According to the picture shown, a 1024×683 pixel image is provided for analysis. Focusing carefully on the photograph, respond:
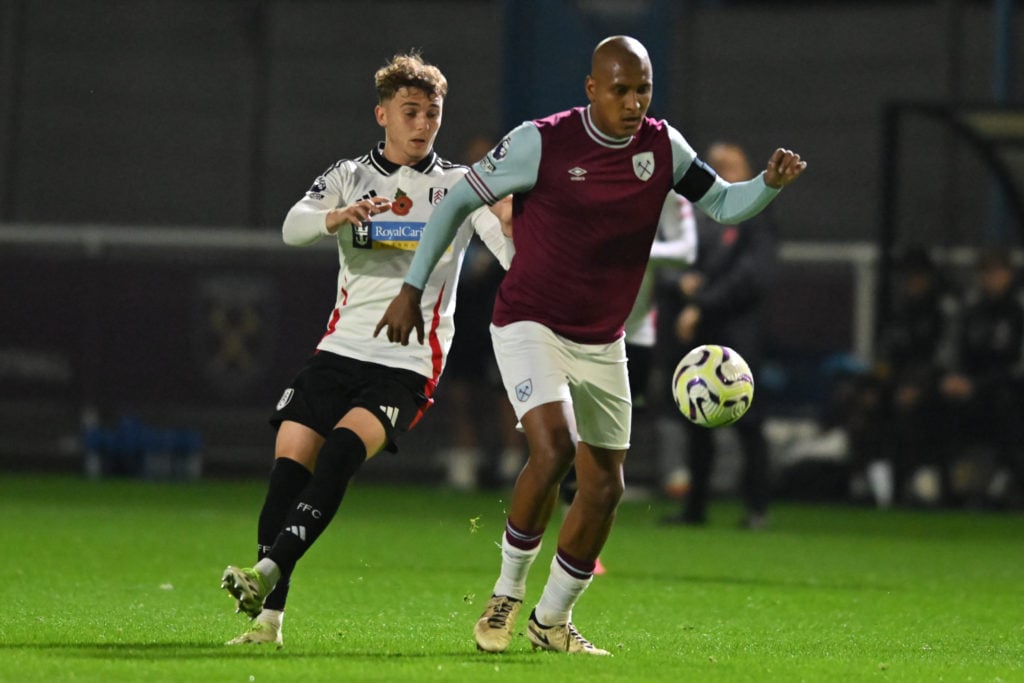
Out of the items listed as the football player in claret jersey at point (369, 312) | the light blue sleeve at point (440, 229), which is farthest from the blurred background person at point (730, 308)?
the light blue sleeve at point (440, 229)

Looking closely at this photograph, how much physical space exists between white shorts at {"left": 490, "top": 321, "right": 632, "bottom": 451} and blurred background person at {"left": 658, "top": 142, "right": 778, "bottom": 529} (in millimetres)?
5476

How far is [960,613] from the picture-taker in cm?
838

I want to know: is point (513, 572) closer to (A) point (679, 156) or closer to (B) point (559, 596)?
(B) point (559, 596)

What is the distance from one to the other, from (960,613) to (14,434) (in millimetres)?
10353

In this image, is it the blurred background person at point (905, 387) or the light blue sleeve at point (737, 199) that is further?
the blurred background person at point (905, 387)

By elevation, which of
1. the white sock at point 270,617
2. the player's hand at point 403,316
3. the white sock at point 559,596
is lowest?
the white sock at point 270,617

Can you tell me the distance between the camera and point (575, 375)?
657 centimetres

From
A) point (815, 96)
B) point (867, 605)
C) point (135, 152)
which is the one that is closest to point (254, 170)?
point (135, 152)

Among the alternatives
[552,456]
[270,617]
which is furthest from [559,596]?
[270,617]

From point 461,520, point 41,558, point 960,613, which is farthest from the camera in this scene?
point 461,520

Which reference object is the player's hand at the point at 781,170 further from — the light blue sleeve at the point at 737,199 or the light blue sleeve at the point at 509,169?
the light blue sleeve at the point at 509,169

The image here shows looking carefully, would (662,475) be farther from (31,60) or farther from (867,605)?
(31,60)

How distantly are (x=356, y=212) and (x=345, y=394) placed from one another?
75cm

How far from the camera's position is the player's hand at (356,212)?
6.40 meters
